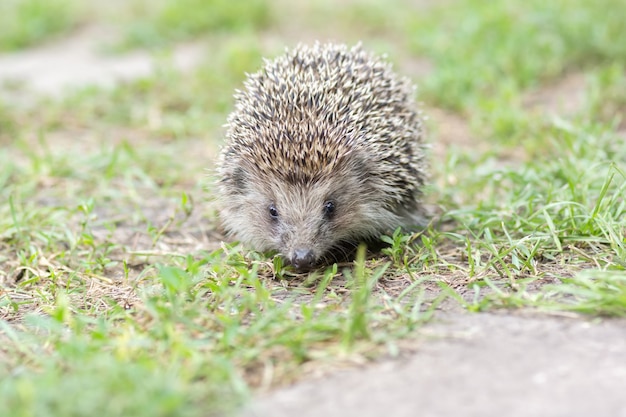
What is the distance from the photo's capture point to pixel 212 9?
33.5ft

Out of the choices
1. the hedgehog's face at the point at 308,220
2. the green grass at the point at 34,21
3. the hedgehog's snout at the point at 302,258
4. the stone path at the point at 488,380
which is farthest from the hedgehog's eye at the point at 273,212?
the green grass at the point at 34,21

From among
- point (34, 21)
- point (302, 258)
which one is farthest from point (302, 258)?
point (34, 21)

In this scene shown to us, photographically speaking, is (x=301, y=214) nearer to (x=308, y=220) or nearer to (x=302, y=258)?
(x=308, y=220)

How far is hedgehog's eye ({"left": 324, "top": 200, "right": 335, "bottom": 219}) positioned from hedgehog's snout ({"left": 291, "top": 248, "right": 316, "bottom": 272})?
379mm

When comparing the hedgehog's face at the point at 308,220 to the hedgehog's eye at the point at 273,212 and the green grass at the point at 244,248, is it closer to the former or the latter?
the hedgehog's eye at the point at 273,212

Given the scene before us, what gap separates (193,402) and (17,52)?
8957 millimetres

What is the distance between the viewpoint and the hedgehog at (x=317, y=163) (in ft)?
14.3

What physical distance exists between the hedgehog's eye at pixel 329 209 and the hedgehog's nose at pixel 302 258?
39 cm

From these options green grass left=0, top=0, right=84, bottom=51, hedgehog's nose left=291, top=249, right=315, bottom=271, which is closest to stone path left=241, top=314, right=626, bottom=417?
hedgehog's nose left=291, top=249, right=315, bottom=271

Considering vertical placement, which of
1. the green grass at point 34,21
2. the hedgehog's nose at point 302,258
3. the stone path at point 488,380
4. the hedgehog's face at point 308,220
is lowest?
the stone path at point 488,380

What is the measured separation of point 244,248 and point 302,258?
582 mm

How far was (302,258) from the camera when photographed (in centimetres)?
408

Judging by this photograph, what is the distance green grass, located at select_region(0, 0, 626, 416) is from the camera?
291 cm

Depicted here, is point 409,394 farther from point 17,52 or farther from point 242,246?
point 17,52
